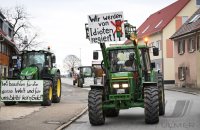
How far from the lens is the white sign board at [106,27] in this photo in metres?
15.2

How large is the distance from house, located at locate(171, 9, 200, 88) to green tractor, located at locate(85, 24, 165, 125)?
2414 centimetres

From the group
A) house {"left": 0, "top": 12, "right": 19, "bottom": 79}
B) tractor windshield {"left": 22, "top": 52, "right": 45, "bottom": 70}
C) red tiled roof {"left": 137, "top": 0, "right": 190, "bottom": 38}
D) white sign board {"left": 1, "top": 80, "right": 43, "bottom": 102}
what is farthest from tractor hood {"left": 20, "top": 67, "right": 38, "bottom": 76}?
red tiled roof {"left": 137, "top": 0, "right": 190, "bottom": 38}

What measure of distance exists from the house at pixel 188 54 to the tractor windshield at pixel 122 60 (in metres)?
24.1

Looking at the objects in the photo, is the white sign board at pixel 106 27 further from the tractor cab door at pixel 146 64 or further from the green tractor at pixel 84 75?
the green tractor at pixel 84 75

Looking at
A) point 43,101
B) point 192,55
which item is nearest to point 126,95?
point 43,101

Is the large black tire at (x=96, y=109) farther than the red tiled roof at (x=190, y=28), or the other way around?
the red tiled roof at (x=190, y=28)

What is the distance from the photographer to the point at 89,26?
1545cm

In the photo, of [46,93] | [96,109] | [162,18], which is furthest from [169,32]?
[96,109]

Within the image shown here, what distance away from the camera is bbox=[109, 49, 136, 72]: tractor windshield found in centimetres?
1589

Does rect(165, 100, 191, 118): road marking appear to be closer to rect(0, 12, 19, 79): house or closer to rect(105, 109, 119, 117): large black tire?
rect(105, 109, 119, 117): large black tire

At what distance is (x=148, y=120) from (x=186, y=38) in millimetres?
30448

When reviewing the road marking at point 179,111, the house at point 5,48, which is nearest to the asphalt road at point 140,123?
the road marking at point 179,111

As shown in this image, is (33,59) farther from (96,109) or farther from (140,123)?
(140,123)

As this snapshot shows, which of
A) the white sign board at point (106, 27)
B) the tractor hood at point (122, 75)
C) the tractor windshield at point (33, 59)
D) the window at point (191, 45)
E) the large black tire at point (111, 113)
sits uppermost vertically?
the window at point (191, 45)
